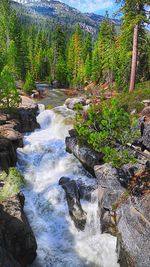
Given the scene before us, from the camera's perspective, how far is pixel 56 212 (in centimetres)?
1934

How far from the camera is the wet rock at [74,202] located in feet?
59.1

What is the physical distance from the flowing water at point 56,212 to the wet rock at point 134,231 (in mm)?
1583

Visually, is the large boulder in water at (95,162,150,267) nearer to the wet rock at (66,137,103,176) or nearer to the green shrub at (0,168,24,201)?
the wet rock at (66,137,103,176)

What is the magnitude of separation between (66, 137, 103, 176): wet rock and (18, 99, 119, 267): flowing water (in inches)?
27.5

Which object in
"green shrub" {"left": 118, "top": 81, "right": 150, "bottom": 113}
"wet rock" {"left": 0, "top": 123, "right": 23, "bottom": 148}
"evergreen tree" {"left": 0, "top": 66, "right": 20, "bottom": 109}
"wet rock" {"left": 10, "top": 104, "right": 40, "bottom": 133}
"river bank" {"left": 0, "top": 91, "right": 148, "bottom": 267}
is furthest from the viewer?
"wet rock" {"left": 10, "top": 104, "right": 40, "bottom": 133}

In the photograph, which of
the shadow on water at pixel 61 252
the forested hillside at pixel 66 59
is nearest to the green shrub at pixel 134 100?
the shadow on water at pixel 61 252

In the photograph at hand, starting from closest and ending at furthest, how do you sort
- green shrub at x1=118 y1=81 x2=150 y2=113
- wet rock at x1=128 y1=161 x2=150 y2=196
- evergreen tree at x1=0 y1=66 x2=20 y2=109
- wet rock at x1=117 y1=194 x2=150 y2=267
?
wet rock at x1=117 y1=194 x2=150 y2=267 < wet rock at x1=128 y1=161 x2=150 y2=196 < green shrub at x1=118 y1=81 x2=150 y2=113 < evergreen tree at x1=0 y1=66 x2=20 y2=109

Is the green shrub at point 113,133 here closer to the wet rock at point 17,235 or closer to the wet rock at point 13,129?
the wet rock at point 17,235

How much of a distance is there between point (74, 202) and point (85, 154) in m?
4.37

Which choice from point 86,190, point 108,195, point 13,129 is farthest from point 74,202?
point 13,129

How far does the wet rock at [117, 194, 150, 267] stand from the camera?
42.0ft

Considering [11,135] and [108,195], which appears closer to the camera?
[108,195]

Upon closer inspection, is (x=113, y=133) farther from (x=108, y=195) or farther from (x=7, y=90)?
(x=7, y=90)

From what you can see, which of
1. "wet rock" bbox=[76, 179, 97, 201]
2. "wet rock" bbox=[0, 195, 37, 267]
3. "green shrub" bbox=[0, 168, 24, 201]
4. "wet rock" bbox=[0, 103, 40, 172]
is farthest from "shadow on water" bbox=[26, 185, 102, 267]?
"wet rock" bbox=[0, 103, 40, 172]
